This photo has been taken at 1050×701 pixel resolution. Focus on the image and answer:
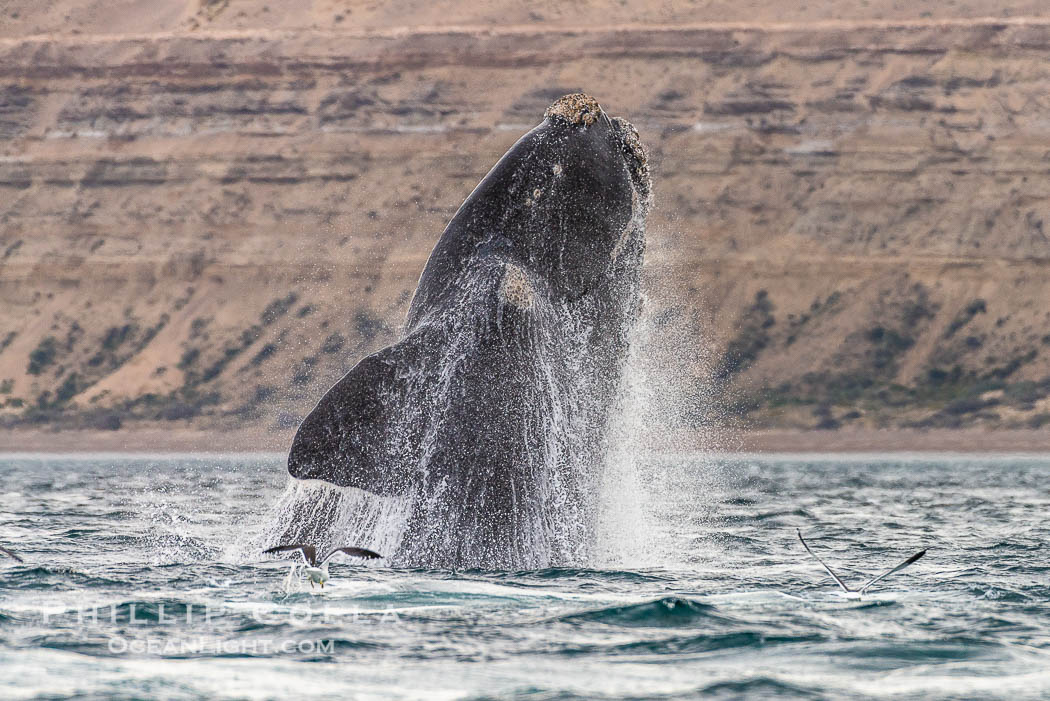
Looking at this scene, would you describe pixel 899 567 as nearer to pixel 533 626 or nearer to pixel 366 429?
pixel 533 626

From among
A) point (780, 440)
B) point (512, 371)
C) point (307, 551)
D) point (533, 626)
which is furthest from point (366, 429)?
point (780, 440)

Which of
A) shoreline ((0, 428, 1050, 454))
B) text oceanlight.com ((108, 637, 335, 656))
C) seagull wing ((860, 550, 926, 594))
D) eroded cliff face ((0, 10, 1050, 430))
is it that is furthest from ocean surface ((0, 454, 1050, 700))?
eroded cliff face ((0, 10, 1050, 430))

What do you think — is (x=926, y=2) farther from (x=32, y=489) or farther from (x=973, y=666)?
(x=973, y=666)

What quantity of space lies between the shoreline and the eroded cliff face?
2.83ft

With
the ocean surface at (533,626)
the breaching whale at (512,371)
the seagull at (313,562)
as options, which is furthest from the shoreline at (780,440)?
the seagull at (313,562)

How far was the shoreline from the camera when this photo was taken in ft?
269

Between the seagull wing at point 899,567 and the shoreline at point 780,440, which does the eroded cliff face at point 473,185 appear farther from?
the seagull wing at point 899,567

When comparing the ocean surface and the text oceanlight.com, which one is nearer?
the ocean surface

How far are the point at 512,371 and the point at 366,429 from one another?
1106mm

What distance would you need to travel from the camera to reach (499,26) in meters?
101

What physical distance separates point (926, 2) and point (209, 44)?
4615 cm

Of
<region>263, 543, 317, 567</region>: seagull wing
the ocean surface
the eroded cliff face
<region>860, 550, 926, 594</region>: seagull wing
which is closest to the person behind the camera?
the ocean surface

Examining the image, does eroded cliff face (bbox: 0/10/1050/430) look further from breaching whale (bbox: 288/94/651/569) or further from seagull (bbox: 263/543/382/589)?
seagull (bbox: 263/543/382/589)

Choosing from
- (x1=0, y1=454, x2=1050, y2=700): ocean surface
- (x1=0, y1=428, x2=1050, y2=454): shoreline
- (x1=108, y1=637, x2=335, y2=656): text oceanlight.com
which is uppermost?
(x1=0, y1=428, x2=1050, y2=454): shoreline
